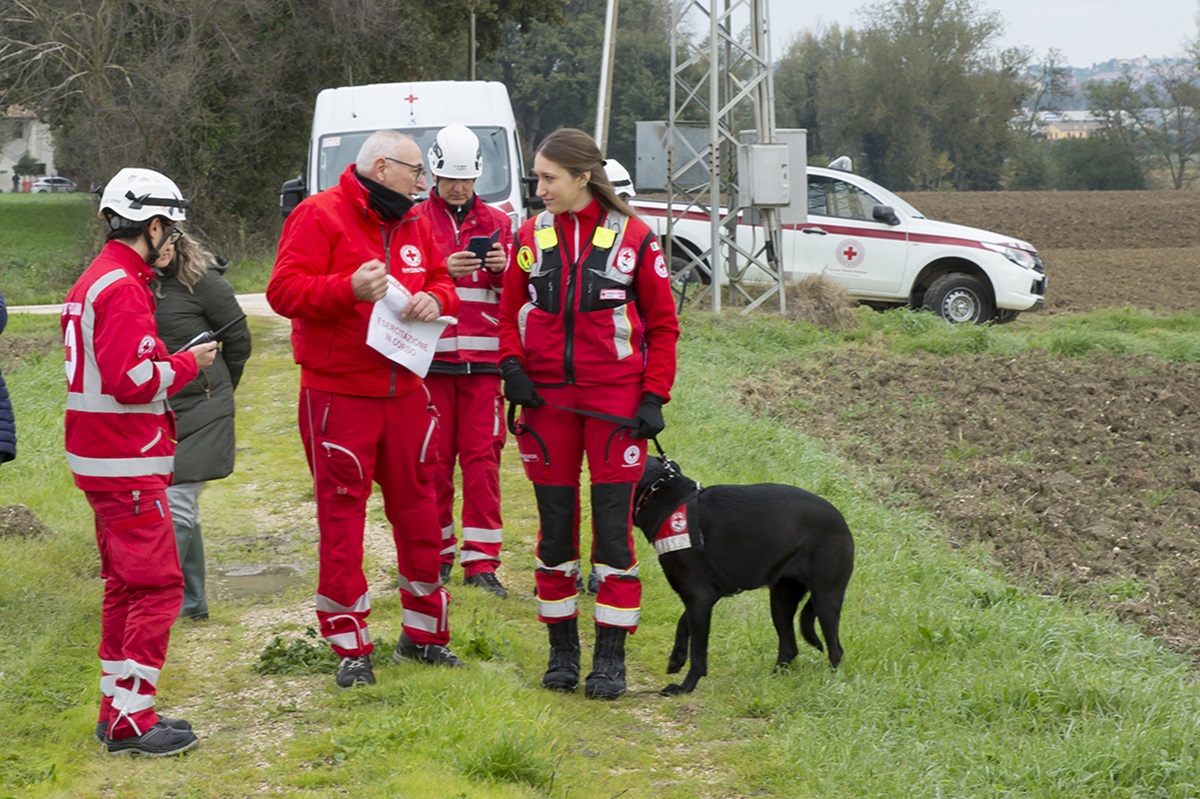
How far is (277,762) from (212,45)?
86.7 ft

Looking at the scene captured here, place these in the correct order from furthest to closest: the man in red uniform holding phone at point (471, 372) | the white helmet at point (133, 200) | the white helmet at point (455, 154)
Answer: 1. the man in red uniform holding phone at point (471, 372)
2. the white helmet at point (455, 154)
3. the white helmet at point (133, 200)

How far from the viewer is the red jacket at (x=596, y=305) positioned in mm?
5211

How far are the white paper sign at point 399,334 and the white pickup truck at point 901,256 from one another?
12591 millimetres

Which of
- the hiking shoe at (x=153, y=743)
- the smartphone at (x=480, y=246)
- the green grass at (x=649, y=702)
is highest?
the smartphone at (x=480, y=246)

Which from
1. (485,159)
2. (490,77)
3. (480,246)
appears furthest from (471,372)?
(490,77)

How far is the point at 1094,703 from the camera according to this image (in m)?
5.04

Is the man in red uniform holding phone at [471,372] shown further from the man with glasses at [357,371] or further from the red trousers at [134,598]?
the red trousers at [134,598]

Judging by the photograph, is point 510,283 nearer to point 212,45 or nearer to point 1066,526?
point 1066,526

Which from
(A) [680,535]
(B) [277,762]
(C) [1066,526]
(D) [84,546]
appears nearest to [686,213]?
(C) [1066,526]

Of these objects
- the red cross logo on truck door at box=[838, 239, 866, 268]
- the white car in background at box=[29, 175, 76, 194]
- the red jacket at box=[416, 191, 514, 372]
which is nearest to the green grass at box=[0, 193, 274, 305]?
the red cross logo on truck door at box=[838, 239, 866, 268]

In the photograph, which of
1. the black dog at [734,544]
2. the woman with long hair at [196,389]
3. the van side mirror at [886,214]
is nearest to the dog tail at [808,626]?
the black dog at [734,544]

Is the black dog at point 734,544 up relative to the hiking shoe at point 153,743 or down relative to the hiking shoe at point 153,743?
up

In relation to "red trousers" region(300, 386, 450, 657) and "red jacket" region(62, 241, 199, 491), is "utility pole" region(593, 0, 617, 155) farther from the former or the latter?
"red jacket" region(62, 241, 199, 491)

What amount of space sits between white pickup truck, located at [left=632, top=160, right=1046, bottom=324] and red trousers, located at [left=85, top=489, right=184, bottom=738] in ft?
43.6
